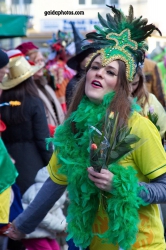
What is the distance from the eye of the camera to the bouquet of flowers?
253 centimetres

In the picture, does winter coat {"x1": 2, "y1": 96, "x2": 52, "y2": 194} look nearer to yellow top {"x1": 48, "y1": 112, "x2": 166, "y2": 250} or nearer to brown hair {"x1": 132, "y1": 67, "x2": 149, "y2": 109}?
brown hair {"x1": 132, "y1": 67, "x2": 149, "y2": 109}

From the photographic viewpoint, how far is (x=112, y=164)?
8.59 ft

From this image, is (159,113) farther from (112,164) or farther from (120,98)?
(112,164)

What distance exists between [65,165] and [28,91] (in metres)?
2.55

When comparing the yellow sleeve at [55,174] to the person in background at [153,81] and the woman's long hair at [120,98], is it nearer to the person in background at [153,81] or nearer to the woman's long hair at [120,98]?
the woman's long hair at [120,98]

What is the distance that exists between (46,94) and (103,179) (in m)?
4.22

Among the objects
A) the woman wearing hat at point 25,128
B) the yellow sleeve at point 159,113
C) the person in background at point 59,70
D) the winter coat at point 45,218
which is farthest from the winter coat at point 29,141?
the person in background at point 59,70

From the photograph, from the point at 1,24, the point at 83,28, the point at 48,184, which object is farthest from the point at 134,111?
the point at 83,28

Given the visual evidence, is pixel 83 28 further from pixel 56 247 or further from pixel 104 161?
pixel 104 161

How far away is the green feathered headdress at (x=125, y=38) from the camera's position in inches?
113

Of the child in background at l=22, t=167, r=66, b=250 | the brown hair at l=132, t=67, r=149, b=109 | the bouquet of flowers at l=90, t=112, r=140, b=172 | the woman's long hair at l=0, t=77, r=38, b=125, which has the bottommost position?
the child in background at l=22, t=167, r=66, b=250

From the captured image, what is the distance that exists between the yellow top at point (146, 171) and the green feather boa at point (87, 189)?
0.07 metres

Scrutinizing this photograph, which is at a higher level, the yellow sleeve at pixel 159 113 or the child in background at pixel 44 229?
the yellow sleeve at pixel 159 113

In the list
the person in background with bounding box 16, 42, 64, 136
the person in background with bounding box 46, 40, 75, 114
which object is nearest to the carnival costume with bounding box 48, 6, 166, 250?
the person in background with bounding box 16, 42, 64, 136
